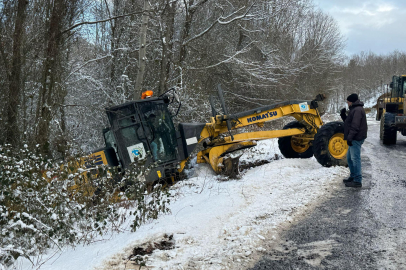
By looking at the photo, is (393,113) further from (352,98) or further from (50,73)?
(50,73)

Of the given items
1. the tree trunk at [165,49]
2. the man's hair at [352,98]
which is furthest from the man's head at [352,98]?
the tree trunk at [165,49]

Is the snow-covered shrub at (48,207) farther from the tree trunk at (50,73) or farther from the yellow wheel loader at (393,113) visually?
the yellow wheel loader at (393,113)

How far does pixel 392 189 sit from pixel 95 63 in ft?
39.4

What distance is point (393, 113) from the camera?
1427 cm

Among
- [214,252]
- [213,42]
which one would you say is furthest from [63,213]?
[213,42]

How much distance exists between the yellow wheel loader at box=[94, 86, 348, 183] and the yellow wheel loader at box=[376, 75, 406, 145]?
523 cm

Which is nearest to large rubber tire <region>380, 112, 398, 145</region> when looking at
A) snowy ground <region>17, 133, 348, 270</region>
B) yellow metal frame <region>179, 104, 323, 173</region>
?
yellow metal frame <region>179, 104, 323, 173</region>

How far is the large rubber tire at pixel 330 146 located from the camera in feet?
25.1

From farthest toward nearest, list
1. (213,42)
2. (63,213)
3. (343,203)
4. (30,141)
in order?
1. (213,42)
2. (30,141)
3. (343,203)
4. (63,213)

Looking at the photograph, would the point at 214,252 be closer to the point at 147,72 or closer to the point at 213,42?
the point at 147,72

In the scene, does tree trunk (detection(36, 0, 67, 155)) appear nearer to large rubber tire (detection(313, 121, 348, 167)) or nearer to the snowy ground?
the snowy ground

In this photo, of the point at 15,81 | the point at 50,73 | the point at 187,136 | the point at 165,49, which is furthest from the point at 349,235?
the point at 165,49

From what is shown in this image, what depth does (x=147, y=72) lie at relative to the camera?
14203 mm

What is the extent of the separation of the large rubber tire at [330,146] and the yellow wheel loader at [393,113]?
17.6ft
